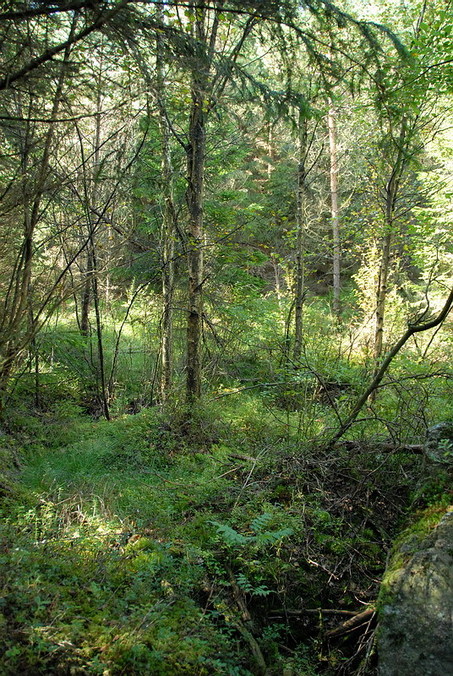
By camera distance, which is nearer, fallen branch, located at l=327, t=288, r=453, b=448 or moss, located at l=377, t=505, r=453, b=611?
moss, located at l=377, t=505, r=453, b=611

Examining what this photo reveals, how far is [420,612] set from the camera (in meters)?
2.16

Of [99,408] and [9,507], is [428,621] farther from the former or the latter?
[99,408]

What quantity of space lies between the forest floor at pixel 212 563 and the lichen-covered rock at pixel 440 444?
0.55 feet

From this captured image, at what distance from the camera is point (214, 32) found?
19.1ft

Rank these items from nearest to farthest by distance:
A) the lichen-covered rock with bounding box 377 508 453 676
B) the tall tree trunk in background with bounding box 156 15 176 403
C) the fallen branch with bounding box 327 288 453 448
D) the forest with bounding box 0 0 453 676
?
the lichen-covered rock with bounding box 377 508 453 676
the forest with bounding box 0 0 453 676
the fallen branch with bounding box 327 288 453 448
the tall tree trunk in background with bounding box 156 15 176 403

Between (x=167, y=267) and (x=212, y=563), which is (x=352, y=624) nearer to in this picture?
(x=212, y=563)

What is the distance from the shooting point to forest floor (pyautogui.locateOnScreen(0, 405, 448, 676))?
209 centimetres

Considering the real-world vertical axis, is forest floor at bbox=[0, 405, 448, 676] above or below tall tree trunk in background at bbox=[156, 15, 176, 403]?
below

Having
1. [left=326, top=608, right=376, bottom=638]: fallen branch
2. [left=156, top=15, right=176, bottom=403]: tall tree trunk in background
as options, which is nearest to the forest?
[left=326, top=608, right=376, bottom=638]: fallen branch

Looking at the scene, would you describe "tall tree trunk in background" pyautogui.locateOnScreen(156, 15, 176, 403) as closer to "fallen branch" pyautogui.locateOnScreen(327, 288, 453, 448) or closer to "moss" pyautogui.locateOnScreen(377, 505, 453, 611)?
"fallen branch" pyautogui.locateOnScreen(327, 288, 453, 448)

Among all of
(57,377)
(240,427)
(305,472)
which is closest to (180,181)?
(57,377)

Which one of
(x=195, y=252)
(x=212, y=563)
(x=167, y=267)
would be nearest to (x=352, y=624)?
(x=212, y=563)

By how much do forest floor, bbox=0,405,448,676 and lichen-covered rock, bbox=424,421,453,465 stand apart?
168 millimetres

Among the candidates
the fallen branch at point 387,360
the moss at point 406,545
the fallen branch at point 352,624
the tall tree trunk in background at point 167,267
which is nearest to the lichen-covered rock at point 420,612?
the moss at point 406,545
